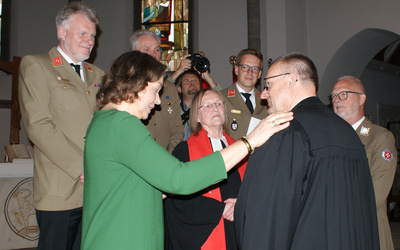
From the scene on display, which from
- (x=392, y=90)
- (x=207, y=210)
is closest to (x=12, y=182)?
(x=207, y=210)

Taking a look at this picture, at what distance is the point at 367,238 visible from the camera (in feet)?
5.98

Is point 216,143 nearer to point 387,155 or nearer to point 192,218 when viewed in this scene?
point 192,218

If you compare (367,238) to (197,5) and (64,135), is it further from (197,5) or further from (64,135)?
(197,5)

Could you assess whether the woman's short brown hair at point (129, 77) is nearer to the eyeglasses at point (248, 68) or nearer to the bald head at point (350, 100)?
the eyeglasses at point (248, 68)

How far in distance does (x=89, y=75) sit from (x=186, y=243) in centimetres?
136

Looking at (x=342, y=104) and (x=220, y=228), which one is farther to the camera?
(x=342, y=104)

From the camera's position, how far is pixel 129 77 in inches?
70.1

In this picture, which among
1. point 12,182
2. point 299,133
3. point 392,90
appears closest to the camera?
point 299,133

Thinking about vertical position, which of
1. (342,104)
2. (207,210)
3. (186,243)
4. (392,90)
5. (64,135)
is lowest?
(186,243)

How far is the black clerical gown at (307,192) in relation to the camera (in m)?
1.66

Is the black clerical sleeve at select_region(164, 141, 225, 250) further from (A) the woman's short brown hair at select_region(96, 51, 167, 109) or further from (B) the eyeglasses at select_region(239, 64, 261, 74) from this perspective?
(B) the eyeglasses at select_region(239, 64, 261, 74)

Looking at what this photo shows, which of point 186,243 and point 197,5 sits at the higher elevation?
point 197,5

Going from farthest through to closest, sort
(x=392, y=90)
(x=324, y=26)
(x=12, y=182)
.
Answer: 1. (x=392, y=90)
2. (x=324, y=26)
3. (x=12, y=182)

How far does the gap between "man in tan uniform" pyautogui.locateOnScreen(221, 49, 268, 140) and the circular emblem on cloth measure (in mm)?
2695
